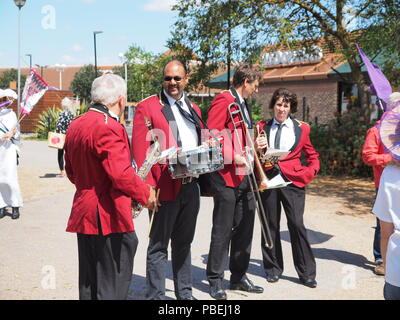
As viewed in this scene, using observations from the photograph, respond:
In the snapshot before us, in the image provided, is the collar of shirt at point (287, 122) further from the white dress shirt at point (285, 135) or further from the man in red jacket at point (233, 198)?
the man in red jacket at point (233, 198)

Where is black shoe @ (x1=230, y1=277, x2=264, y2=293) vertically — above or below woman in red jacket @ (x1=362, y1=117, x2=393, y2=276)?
below

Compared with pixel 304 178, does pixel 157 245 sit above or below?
below

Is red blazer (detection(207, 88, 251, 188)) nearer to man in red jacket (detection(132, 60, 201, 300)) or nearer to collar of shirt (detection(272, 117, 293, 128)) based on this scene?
man in red jacket (detection(132, 60, 201, 300))

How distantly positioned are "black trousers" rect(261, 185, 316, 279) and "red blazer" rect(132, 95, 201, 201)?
4.86ft

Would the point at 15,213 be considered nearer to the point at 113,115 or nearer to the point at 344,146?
the point at 113,115

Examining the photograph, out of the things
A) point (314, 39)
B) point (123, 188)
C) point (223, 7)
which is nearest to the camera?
point (123, 188)

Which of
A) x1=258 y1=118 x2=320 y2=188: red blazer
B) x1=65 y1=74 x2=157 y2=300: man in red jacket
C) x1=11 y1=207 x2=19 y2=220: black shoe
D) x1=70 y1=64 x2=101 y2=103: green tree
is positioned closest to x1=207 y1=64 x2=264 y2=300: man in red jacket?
x1=258 y1=118 x2=320 y2=188: red blazer

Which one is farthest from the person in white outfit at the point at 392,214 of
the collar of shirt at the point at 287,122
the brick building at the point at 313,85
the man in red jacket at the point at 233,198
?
the brick building at the point at 313,85

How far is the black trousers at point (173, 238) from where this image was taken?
14.4 ft

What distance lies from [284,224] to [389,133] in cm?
522

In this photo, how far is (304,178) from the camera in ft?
17.6

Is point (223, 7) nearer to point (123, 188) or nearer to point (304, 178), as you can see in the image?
point (304, 178)

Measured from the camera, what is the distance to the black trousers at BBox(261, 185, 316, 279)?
5371mm
